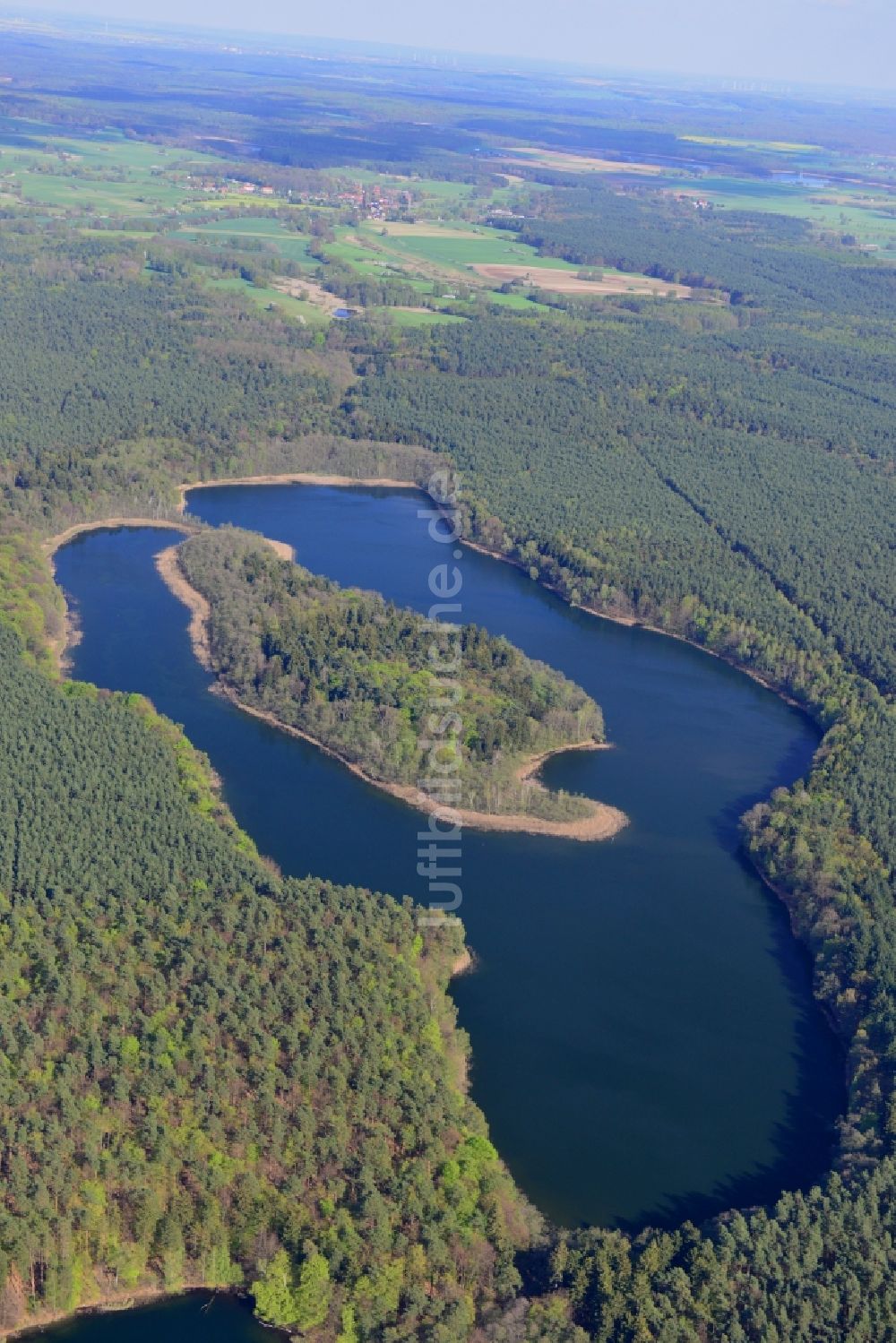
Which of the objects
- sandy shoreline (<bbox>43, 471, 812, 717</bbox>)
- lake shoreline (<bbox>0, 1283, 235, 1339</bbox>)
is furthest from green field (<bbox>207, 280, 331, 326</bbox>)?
lake shoreline (<bbox>0, 1283, 235, 1339</bbox>)

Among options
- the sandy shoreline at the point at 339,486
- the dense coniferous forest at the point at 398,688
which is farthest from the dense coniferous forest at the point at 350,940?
the sandy shoreline at the point at 339,486

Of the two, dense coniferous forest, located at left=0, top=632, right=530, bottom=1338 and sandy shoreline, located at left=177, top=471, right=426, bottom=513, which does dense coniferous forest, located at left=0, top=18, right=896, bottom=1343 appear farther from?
sandy shoreline, located at left=177, top=471, right=426, bottom=513

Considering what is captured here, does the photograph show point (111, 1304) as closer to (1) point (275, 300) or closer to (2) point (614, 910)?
(2) point (614, 910)

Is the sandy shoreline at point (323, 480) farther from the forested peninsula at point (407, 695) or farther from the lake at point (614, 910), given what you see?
the forested peninsula at point (407, 695)

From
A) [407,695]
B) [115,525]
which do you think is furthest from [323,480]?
[407,695]

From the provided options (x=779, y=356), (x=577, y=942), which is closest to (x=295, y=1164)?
(x=577, y=942)

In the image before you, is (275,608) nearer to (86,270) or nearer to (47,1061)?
(47,1061)
